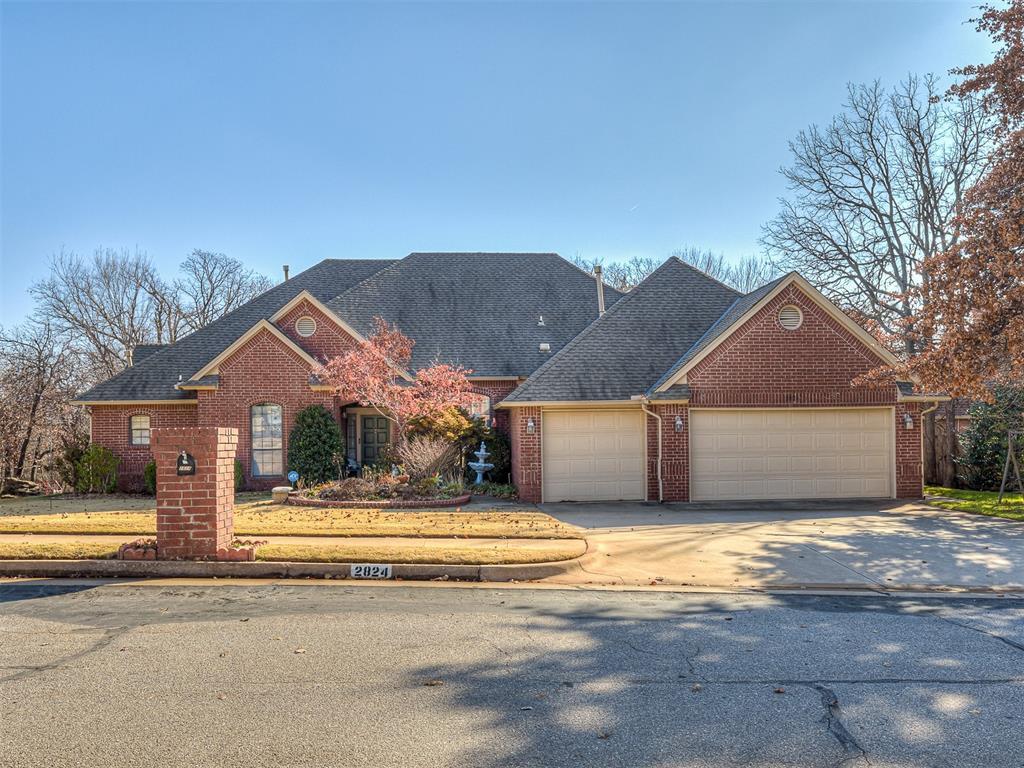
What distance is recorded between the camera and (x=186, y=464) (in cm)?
854

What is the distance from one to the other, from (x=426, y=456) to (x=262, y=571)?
8.51m

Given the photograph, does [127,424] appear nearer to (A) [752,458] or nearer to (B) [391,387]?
(B) [391,387]

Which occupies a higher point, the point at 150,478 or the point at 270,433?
the point at 270,433

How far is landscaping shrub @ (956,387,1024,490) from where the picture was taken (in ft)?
61.7

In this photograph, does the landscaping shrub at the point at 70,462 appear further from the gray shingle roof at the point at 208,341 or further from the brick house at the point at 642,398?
the gray shingle roof at the point at 208,341

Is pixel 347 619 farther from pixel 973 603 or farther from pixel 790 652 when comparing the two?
pixel 973 603

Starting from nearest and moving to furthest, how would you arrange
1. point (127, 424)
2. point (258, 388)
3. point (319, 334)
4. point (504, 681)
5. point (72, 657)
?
point (504, 681), point (72, 657), point (258, 388), point (319, 334), point (127, 424)

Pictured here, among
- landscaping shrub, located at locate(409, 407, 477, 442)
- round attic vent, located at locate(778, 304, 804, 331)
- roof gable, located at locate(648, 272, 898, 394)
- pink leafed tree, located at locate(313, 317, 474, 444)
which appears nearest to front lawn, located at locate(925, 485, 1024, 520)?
roof gable, located at locate(648, 272, 898, 394)

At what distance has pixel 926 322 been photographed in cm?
1454

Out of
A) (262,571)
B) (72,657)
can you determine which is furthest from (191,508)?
(72,657)

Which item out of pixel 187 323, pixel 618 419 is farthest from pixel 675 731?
pixel 187 323

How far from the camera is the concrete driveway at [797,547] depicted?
28.2 ft

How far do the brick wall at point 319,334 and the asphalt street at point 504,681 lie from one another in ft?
43.7

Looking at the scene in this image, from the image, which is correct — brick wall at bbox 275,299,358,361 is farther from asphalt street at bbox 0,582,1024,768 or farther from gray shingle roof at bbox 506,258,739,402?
asphalt street at bbox 0,582,1024,768
